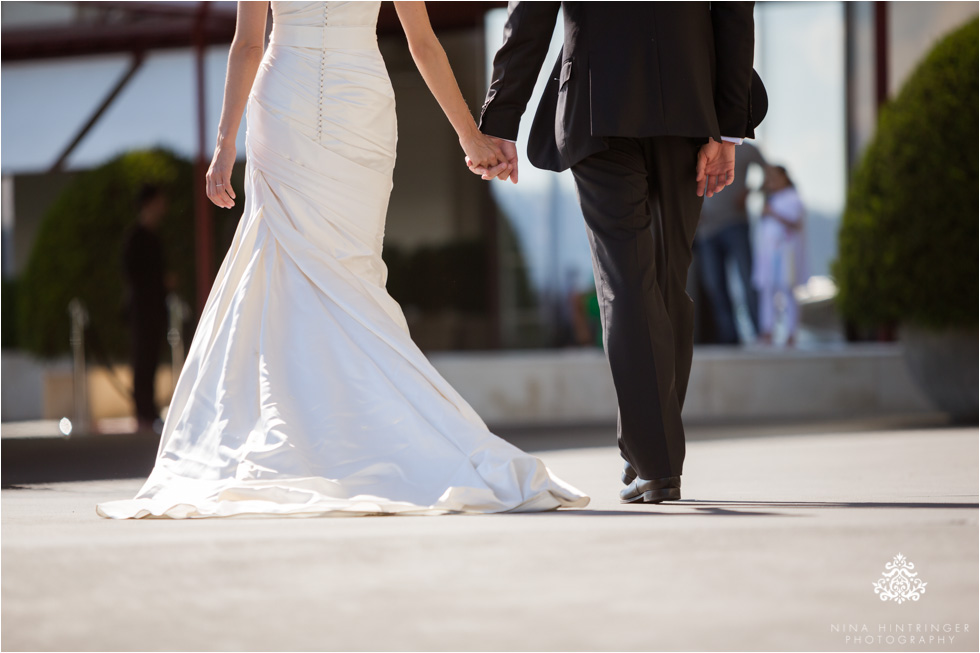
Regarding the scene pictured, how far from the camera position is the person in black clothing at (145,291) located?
27.4 feet

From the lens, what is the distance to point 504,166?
3.65 metres

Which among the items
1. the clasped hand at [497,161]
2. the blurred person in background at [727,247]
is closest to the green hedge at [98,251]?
the blurred person in background at [727,247]

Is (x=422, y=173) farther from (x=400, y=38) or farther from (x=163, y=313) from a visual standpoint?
(x=163, y=313)

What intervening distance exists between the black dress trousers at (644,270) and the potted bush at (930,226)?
115 inches

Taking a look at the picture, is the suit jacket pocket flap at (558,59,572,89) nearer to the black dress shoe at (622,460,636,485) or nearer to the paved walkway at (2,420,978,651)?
the black dress shoe at (622,460,636,485)

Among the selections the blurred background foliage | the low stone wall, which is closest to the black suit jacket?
the low stone wall

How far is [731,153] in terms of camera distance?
132 inches

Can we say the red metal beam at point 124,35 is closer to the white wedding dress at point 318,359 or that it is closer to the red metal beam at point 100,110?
the red metal beam at point 100,110

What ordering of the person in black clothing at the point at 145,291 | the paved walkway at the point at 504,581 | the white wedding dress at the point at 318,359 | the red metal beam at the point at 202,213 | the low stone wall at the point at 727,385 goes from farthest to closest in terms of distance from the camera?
the red metal beam at the point at 202,213 < the person in black clothing at the point at 145,291 < the low stone wall at the point at 727,385 < the white wedding dress at the point at 318,359 < the paved walkway at the point at 504,581

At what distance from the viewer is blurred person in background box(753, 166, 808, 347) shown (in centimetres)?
918

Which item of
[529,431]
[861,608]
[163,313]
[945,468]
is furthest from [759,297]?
[861,608]

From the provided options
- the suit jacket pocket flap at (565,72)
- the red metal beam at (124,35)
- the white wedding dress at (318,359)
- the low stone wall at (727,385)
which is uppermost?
the red metal beam at (124,35)

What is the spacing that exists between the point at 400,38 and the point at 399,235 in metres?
1.77

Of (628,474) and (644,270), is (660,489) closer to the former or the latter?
(628,474)
